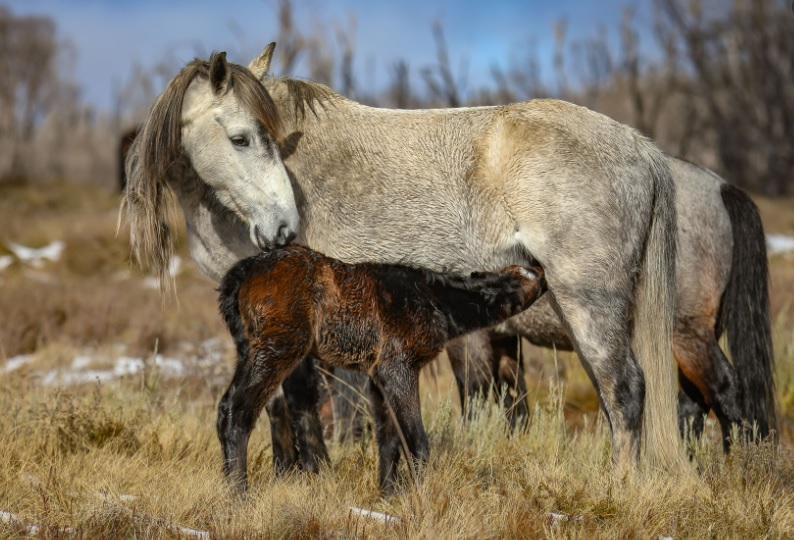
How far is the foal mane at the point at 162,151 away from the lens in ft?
14.0

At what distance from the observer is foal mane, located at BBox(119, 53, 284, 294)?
4.28 metres

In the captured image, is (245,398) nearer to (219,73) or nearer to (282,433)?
(282,433)

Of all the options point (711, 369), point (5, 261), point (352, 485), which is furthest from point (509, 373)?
point (5, 261)

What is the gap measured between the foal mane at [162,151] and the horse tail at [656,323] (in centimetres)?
204

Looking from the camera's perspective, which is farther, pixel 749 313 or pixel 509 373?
pixel 509 373

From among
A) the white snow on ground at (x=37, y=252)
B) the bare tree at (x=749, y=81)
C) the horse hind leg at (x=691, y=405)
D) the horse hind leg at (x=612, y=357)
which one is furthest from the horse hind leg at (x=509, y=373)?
the bare tree at (x=749, y=81)

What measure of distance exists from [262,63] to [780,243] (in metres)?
14.5

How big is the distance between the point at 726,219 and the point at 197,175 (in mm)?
3437

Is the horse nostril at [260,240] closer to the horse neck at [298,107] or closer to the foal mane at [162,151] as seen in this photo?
the foal mane at [162,151]

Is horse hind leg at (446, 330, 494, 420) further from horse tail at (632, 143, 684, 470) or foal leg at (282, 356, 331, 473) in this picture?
foal leg at (282, 356, 331, 473)

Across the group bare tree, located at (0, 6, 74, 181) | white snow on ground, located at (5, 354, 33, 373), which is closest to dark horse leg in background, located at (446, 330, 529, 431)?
white snow on ground, located at (5, 354, 33, 373)

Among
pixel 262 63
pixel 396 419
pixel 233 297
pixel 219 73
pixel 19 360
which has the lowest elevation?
pixel 19 360

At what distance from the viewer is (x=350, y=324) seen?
384 centimetres

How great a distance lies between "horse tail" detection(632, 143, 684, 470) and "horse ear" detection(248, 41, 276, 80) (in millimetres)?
A: 2093
